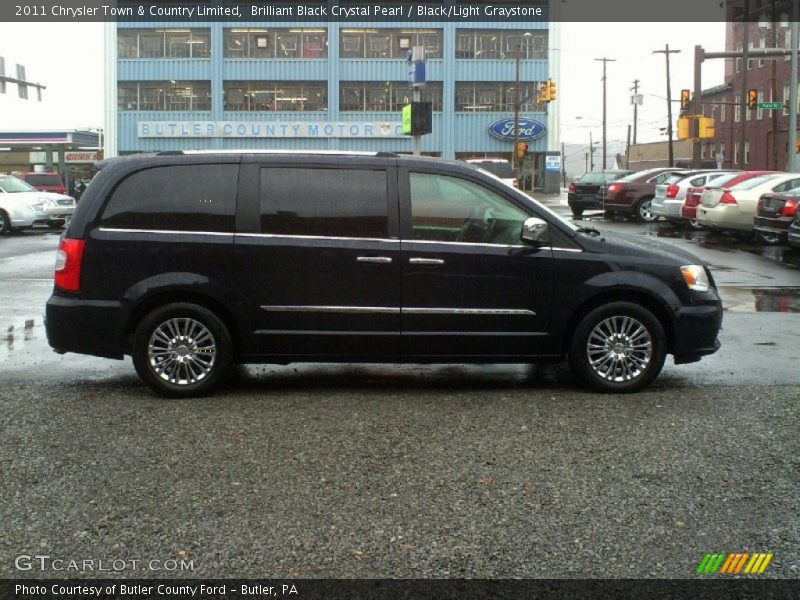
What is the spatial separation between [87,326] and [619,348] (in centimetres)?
394

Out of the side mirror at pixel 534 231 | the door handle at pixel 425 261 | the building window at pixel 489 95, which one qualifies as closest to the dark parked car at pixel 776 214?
the side mirror at pixel 534 231

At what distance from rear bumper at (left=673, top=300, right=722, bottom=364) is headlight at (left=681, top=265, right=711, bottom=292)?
144mm

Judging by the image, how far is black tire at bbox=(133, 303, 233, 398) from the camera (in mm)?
6926

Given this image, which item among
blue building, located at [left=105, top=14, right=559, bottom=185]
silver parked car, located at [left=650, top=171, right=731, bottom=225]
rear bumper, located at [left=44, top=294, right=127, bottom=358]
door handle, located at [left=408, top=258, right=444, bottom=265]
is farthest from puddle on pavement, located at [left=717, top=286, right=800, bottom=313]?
blue building, located at [left=105, top=14, right=559, bottom=185]

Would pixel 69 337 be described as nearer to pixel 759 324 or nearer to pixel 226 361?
pixel 226 361

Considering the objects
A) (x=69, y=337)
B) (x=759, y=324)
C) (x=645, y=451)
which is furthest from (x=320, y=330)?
(x=759, y=324)

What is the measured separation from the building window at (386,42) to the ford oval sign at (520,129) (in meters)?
5.65

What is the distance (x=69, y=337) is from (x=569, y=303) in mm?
3700

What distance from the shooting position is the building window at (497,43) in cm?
5922

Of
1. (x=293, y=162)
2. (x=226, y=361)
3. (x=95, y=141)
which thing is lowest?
(x=226, y=361)

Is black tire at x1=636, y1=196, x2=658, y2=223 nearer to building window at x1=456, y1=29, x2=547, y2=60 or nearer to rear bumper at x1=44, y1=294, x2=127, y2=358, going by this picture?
rear bumper at x1=44, y1=294, x2=127, y2=358

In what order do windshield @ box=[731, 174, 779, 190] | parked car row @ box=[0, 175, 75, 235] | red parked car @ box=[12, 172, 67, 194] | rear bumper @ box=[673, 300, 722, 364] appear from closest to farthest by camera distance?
1. rear bumper @ box=[673, 300, 722, 364]
2. windshield @ box=[731, 174, 779, 190]
3. parked car row @ box=[0, 175, 75, 235]
4. red parked car @ box=[12, 172, 67, 194]

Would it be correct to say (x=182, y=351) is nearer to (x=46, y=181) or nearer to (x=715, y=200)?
(x=715, y=200)

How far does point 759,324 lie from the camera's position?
10.5m
